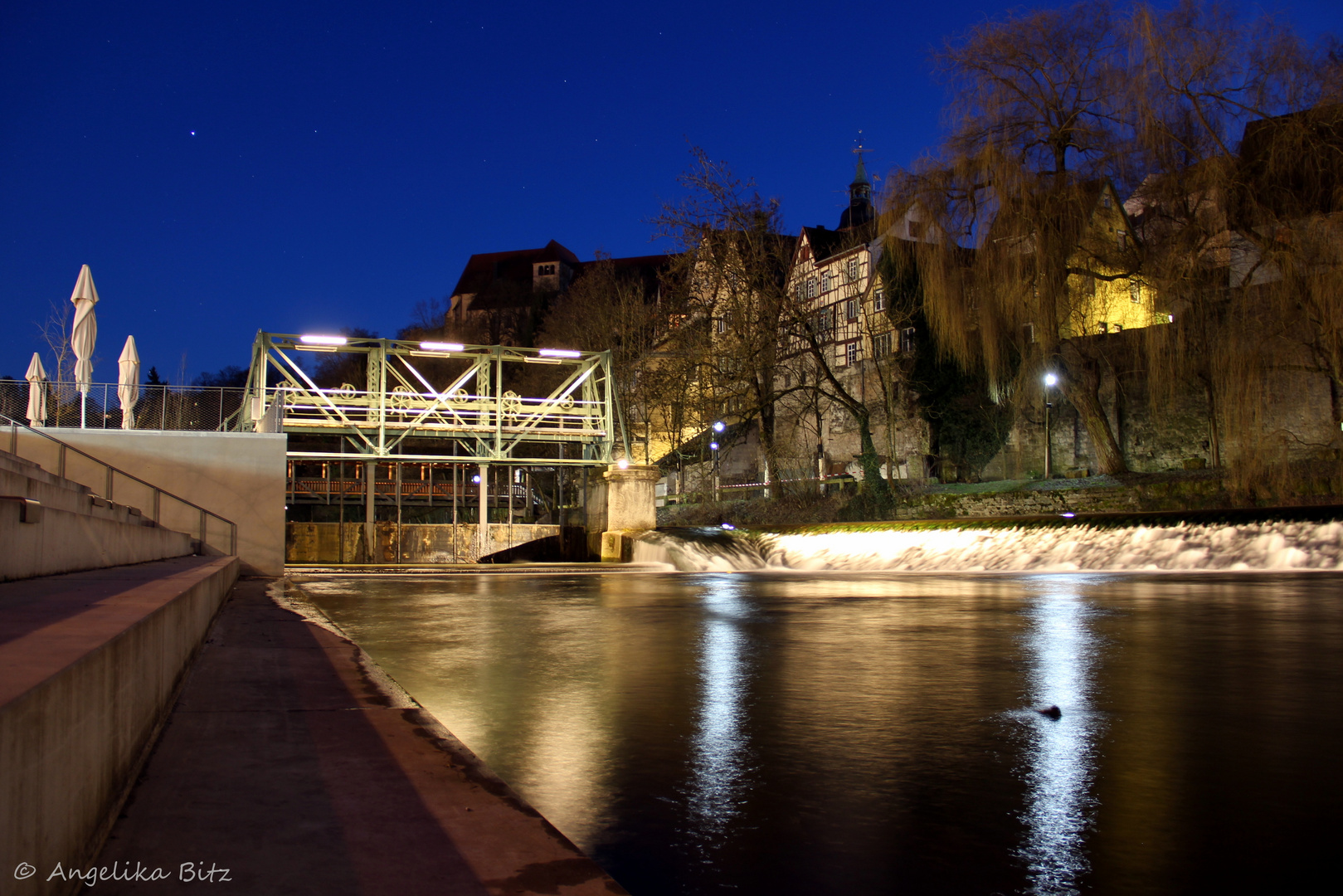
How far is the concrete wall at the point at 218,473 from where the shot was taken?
759 inches

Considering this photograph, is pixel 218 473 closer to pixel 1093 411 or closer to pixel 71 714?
pixel 71 714

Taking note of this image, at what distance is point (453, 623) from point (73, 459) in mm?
10860

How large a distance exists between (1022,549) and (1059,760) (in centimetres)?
1918

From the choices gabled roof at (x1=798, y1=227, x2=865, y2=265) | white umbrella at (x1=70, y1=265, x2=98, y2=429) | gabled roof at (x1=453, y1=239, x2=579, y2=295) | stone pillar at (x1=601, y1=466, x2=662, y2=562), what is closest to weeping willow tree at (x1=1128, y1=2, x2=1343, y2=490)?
stone pillar at (x1=601, y1=466, x2=662, y2=562)

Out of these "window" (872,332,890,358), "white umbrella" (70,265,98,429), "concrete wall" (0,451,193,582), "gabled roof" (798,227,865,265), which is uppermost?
"gabled roof" (798,227,865,265)

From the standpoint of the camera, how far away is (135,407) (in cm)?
2138

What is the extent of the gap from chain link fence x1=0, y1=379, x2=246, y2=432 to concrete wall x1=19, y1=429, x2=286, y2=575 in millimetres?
931

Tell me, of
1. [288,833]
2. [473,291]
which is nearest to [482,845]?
[288,833]

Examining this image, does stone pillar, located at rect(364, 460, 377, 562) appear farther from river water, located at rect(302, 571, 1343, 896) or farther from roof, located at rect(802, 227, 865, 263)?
roof, located at rect(802, 227, 865, 263)

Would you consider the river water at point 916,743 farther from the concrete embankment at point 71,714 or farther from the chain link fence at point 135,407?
the chain link fence at point 135,407

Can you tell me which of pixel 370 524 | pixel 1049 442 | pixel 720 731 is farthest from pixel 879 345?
pixel 720 731

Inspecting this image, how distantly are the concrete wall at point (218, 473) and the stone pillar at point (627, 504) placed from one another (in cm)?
1011

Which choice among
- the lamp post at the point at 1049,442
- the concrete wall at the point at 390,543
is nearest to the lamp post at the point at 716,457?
the lamp post at the point at 1049,442

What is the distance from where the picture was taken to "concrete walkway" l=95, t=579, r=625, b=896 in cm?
293
